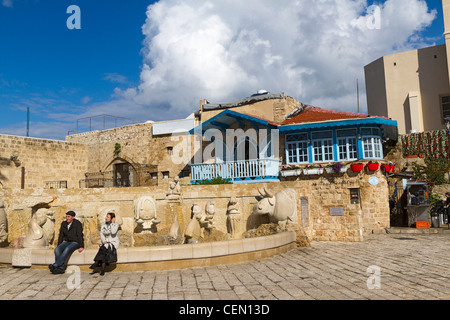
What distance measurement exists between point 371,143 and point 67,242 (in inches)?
504

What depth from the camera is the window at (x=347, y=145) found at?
15727 millimetres

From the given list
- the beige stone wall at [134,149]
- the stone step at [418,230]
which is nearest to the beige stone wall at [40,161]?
the beige stone wall at [134,149]

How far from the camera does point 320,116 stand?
1703 centimetres

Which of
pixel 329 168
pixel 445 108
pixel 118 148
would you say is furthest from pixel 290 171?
pixel 118 148

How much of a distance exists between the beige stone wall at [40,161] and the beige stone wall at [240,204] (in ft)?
33.7

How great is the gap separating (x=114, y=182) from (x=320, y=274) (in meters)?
21.8

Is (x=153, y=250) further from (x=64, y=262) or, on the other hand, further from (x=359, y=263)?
(x=359, y=263)

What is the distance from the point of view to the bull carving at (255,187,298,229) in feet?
33.6

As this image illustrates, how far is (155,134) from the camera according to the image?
24.3 metres

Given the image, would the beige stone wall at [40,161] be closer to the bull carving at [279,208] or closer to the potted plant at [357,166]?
the bull carving at [279,208]

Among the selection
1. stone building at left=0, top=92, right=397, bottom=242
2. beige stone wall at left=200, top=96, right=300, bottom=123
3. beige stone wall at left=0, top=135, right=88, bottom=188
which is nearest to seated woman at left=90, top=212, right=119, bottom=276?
stone building at left=0, top=92, right=397, bottom=242

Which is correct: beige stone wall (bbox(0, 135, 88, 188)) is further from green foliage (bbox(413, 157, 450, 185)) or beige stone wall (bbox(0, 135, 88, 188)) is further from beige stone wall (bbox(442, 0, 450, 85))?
beige stone wall (bbox(442, 0, 450, 85))
